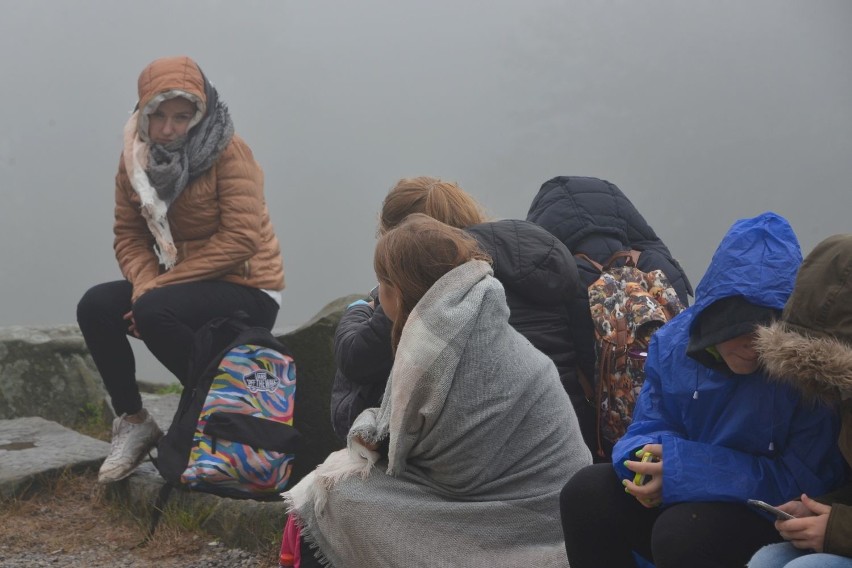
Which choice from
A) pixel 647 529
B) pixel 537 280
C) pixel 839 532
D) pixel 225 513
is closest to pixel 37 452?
pixel 225 513

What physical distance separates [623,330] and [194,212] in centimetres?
194

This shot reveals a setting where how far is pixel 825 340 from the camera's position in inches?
76.4

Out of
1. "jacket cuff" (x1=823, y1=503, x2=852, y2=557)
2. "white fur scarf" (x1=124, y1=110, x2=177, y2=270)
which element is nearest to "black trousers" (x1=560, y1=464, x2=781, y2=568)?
"jacket cuff" (x1=823, y1=503, x2=852, y2=557)

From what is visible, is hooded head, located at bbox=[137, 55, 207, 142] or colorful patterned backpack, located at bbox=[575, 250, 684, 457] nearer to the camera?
colorful patterned backpack, located at bbox=[575, 250, 684, 457]

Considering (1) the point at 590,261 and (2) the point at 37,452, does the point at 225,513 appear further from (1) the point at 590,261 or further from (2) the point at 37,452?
(1) the point at 590,261

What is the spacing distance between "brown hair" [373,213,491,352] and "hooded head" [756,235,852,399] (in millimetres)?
830

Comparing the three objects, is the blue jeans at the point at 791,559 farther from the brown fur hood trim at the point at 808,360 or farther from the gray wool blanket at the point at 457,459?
the gray wool blanket at the point at 457,459

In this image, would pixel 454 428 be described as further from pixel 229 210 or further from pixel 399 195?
pixel 229 210

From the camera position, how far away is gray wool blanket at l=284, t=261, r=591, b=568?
249 centimetres

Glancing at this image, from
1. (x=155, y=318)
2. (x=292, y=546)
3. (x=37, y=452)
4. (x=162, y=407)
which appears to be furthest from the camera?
(x=162, y=407)

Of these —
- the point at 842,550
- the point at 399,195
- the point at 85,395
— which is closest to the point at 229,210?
the point at 399,195

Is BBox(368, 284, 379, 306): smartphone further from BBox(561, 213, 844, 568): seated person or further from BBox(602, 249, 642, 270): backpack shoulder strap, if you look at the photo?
BBox(561, 213, 844, 568): seated person

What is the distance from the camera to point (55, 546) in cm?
397

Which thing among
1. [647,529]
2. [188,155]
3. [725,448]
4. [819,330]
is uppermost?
[188,155]
